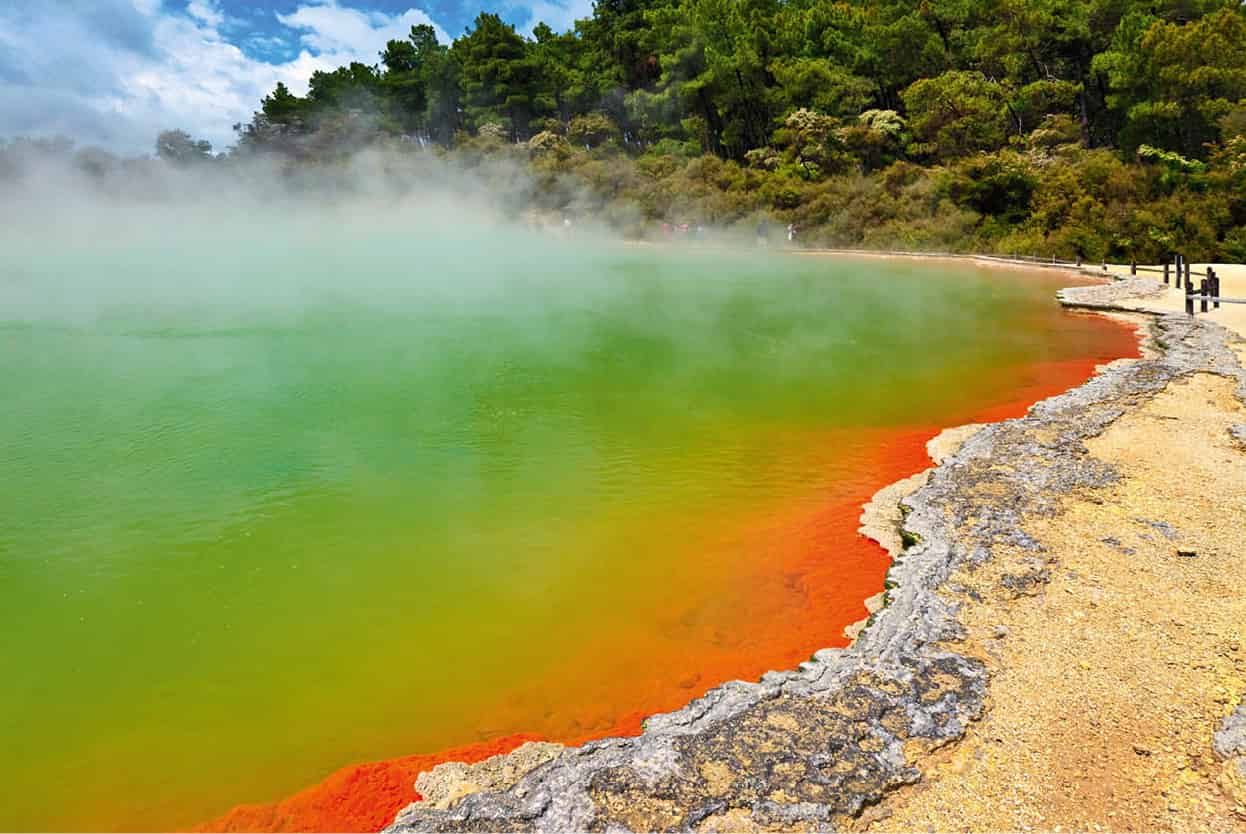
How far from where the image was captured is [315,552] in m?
5.50

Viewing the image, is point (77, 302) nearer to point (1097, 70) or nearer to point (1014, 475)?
point (1014, 475)

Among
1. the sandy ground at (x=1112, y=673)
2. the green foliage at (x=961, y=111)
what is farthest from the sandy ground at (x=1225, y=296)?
the green foliage at (x=961, y=111)

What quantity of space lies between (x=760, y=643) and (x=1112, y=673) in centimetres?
181

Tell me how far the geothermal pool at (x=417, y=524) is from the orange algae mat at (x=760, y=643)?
0.03m

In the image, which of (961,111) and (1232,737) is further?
(961,111)

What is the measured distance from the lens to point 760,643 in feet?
14.3

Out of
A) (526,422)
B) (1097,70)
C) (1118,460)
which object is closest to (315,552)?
(526,422)

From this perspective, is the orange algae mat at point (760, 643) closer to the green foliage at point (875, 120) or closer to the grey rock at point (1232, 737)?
the grey rock at point (1232, 737)

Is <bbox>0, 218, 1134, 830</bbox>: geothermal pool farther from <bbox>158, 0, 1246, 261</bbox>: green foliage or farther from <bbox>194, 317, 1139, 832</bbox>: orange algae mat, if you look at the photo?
<bbox>158, 0, 1246, 261</bbox>: green foliage

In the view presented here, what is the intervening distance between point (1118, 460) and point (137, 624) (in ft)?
25.0

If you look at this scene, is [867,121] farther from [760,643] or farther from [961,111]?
[760,643]

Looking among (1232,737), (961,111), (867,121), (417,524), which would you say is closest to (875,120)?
(867,121)

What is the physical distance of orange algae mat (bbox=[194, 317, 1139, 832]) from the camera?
3.25m

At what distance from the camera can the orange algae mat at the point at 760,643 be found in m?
3.25
